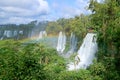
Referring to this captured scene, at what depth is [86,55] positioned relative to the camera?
26.2 m

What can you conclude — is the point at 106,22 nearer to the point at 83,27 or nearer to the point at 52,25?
the point at 83,27

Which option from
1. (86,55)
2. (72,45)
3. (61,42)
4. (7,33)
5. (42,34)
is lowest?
(86,55)

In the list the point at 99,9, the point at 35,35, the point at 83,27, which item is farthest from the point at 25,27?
the point at 99,9

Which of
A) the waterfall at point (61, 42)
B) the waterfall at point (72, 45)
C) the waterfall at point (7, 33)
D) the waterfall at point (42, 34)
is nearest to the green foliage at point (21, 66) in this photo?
the waterfall at point (72, 45)

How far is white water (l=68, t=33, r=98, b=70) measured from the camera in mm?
24984

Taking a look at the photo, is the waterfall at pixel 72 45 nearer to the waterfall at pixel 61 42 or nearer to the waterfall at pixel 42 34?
the waterfall at pixel 61 42

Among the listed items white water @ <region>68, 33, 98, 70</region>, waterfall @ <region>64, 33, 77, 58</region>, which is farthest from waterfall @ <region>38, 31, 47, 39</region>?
white water @ <region>68, 33, 98, 70</region>

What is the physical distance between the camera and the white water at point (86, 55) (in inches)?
984

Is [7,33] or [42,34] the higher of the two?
[7,33]

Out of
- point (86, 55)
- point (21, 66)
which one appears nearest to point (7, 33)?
point (86, 55)

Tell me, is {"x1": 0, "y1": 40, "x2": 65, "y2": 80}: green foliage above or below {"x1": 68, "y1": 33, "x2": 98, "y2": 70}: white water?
above

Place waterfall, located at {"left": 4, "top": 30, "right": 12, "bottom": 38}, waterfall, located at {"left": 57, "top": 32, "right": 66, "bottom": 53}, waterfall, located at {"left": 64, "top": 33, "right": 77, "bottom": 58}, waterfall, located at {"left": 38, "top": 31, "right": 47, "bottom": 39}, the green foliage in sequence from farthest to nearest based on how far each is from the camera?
waterfall, located at {"left": 4, "top": 30, "right": 12, "bottom": 38} < waterfall, located at {"left": 38, "top": 31, "right": 47, "bottom": 39} < waterfall, located at {"left": 57, "top": 32, "right": 66, "bottom": 53} < waterfall, located at {"left": 64, "top": 33, "right": 77, "bottom": 58} < the green foliage

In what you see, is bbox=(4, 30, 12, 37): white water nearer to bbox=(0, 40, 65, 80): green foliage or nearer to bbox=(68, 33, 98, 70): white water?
bbox=(68, 33, 98, 70): white water

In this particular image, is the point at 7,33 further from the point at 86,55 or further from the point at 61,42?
the point at 86,55
